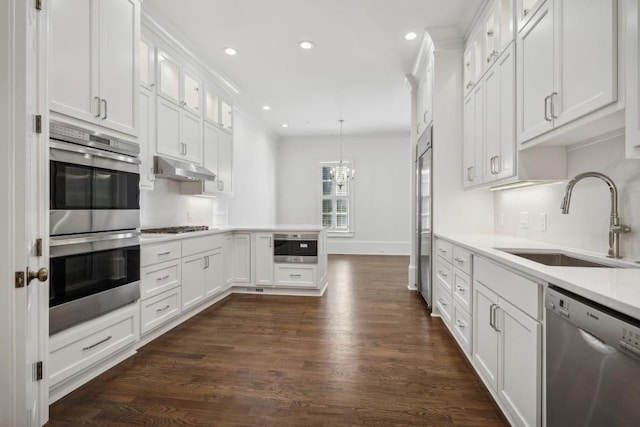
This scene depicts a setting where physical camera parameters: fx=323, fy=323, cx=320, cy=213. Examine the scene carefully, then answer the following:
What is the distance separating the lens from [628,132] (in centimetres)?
121

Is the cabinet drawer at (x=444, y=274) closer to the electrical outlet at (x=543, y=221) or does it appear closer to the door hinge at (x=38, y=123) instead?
the electrical outlet at (x=543, y=221)

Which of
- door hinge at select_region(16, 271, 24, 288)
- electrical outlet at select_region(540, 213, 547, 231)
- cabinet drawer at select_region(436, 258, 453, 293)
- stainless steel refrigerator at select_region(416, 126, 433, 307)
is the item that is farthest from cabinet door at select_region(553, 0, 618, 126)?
door hinge at select_region(16, 271, 24, 288)

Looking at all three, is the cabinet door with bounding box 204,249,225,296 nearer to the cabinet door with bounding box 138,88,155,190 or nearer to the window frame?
the cabinet door with bounding box 138,88,155,190

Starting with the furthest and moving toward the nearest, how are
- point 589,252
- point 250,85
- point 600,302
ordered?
point 250,85
point 589,252
point 600,302

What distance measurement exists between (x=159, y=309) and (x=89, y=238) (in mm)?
1059

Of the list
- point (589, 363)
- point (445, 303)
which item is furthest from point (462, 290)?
point (589, 363)

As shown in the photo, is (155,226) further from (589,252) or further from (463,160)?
(589,252)

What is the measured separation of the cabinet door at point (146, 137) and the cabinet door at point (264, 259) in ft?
5.34

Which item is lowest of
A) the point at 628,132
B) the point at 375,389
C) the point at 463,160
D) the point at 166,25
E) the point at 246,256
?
the point at 375,389

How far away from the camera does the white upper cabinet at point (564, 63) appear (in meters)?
1.34

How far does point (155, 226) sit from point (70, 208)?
1709 mm

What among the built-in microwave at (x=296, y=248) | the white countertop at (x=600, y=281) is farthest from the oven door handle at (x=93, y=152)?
the white countertop at (x=600, y=281)

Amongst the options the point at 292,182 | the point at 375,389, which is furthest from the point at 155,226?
the point at 292,182

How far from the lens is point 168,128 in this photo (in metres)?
3.35
